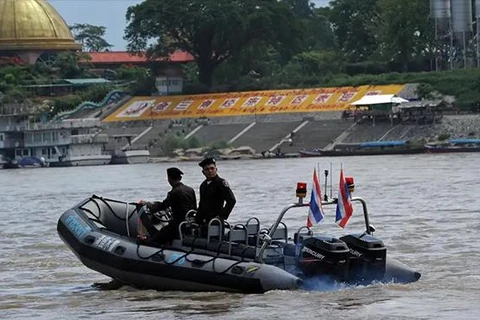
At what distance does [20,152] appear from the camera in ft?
285

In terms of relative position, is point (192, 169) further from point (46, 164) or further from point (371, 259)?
point (371, 259)

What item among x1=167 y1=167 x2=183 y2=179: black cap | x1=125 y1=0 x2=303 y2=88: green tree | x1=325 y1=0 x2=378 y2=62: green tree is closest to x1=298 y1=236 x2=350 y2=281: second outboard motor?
x1=167 y1=167 x2=183 y2=179: black cap

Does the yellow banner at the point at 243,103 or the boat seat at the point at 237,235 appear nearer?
the boat seat at the point at 237,235

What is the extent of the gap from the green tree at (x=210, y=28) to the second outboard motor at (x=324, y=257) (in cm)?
7755

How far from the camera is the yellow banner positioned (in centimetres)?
8856

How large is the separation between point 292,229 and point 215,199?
9.00 meters

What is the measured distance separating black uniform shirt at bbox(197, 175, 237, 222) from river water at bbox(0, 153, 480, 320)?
1.00 metres

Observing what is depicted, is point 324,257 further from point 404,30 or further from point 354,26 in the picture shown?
point 354,26

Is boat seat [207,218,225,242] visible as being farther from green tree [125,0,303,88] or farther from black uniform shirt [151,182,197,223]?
green tree [125,0,303,88]

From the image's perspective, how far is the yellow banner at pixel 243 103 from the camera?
8856 cm

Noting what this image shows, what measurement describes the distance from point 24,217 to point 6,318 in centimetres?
1783

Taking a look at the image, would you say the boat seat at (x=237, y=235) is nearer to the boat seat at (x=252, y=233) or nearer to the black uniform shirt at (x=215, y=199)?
the boat seat at (x=252, y=233)

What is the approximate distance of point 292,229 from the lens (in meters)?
29.7

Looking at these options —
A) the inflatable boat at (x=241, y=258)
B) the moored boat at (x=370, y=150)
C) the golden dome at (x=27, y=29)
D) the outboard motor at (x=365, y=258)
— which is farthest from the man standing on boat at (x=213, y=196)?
the golden dome at (x=27, y=29)
